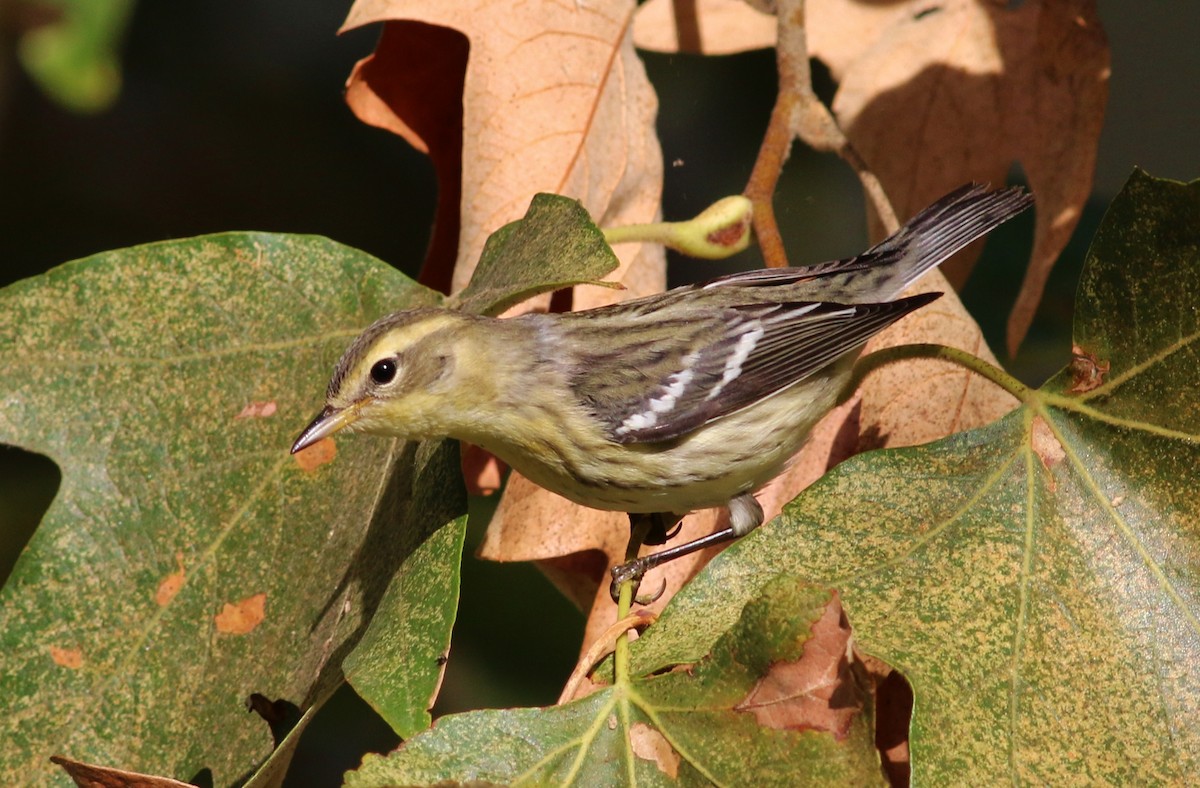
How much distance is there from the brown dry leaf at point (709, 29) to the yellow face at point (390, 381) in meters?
1.01

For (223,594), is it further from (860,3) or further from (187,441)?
(860,3)

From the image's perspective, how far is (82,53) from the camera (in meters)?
Answer: 2.58

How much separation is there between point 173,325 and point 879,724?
1278 mm

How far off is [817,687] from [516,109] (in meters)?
1.22

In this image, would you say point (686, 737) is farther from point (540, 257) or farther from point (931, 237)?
point (931, 237)

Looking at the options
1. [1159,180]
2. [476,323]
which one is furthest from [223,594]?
[1159,180]

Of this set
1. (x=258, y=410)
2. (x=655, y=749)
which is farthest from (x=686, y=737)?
(x=258, y=410)

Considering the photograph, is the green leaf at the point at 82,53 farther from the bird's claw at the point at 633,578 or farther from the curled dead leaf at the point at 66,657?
the bird's claw at the point at 633,578

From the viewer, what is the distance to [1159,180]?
5.59 ft

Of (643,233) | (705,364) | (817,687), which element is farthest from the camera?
(705,364)

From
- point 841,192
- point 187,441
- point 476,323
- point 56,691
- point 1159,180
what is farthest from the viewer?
point 841,192

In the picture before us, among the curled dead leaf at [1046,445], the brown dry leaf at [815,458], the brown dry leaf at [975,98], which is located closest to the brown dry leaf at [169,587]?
the brown dry leaf at [815,458]

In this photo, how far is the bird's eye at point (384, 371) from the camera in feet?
6.57

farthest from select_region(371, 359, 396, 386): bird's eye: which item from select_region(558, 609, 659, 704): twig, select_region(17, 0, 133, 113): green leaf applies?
select_region(17, 0, 133, 113): green leaf
